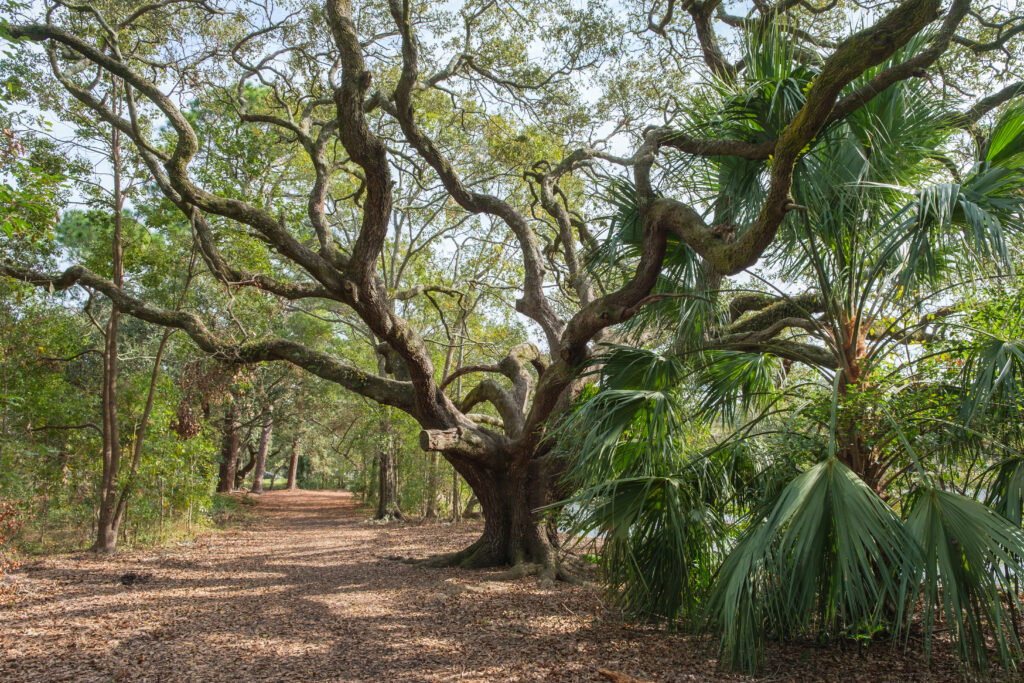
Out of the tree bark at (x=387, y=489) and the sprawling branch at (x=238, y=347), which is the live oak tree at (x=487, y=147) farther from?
the tree bark at (x=387, y=489)

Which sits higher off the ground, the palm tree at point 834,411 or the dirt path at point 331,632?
the palm tree at point 834,411

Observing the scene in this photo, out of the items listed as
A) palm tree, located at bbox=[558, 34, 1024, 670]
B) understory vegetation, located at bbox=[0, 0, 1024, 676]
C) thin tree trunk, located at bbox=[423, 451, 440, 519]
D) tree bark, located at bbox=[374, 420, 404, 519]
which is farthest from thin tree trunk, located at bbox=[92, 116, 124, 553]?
thin tree trunk, located at bbox=[423, 451, 440, 519]

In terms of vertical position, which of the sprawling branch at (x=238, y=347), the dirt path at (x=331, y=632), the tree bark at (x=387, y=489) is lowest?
the dirt path at (x=331, y=632)

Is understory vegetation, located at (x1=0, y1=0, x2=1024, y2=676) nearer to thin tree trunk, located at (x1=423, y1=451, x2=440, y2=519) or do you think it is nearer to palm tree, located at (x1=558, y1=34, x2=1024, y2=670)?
palm tree, located at (x1=558, y1=34, x2=1024, y2=670)

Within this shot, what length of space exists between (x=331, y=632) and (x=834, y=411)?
13.2 feet

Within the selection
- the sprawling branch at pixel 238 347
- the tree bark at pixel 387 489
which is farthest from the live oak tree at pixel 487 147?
the tree bark at pixel 387 489

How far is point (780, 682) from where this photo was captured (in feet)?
11.2

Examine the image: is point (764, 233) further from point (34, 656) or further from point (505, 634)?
point (34, 656)

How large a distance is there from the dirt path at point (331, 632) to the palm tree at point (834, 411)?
379 millimetres

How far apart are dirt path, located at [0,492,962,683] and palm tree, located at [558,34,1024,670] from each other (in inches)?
14.9

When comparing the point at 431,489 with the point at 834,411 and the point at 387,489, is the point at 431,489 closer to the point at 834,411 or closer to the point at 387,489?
the point at 387,489

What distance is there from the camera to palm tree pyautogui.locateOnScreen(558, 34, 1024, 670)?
2873 millimetres

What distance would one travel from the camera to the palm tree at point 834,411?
287cm

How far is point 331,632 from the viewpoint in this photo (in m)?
4.71
